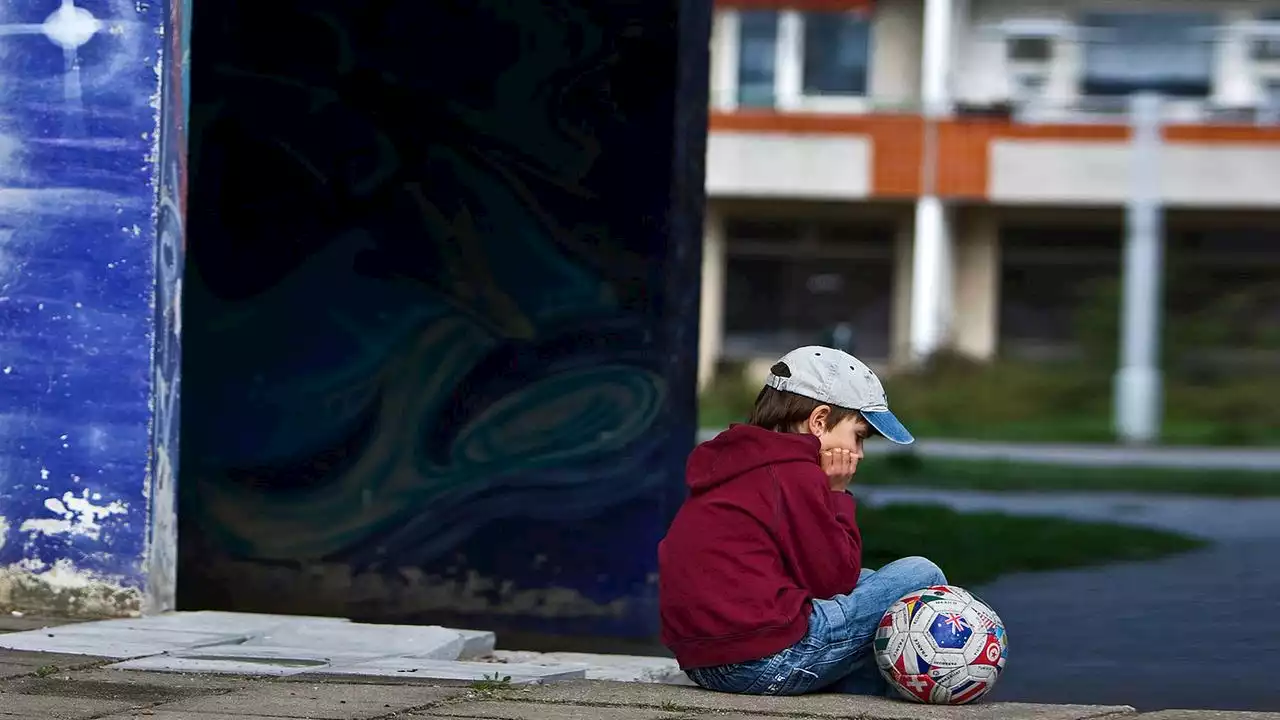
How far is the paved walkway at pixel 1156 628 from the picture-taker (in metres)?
6.73

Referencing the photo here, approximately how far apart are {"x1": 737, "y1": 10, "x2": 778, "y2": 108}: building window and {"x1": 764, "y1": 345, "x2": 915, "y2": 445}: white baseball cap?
27.5 m

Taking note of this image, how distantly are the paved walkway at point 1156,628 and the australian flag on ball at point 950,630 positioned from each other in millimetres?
1011

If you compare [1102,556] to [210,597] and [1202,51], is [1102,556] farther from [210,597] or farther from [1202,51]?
[1202,51]

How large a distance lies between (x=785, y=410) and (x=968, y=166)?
2611cm

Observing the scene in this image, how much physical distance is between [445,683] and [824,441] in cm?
131

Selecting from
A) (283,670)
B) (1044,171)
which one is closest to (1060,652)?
(283,670)

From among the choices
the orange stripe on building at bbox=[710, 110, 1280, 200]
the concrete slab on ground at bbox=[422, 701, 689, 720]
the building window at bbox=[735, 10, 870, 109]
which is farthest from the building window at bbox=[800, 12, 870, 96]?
the concrete slab on ground at bbox=[422, 701, 689, 720]

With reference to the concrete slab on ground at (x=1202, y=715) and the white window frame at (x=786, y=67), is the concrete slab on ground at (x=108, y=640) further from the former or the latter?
the white window frame at (x=786, y=67)

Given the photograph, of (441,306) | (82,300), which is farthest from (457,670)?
(441,306)

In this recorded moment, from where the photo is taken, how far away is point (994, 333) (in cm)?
3303

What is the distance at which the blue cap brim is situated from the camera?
5723 millimetres

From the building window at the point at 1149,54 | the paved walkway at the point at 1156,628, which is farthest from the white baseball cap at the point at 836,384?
the building window at the point at 1149,54

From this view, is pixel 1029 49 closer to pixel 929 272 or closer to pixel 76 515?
pixel 929 272

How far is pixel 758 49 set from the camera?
109 ft
